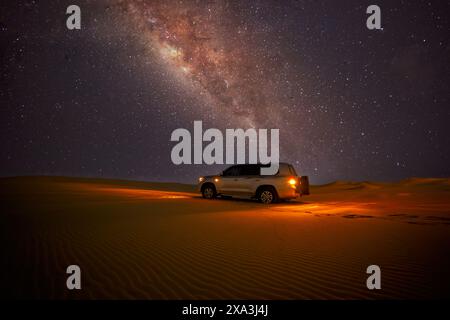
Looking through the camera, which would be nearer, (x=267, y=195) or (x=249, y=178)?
(x=267, y=195)

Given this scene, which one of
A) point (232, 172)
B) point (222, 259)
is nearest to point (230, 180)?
point (232, 172)

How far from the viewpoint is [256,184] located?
54.1ft

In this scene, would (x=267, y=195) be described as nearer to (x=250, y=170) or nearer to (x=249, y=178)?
(x=249, y=178)

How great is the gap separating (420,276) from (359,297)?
1.31 metres

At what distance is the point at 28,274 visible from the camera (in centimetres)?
489

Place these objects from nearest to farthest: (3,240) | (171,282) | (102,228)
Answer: (171,282), (3,240), (102,228)

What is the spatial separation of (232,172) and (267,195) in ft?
7.67

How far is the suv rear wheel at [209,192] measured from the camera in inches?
724

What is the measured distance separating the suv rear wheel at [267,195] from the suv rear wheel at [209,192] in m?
2.98

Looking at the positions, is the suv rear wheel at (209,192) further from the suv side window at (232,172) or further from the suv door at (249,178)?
the suv door at (249,178)

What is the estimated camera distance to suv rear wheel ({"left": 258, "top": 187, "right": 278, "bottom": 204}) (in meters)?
16.1
